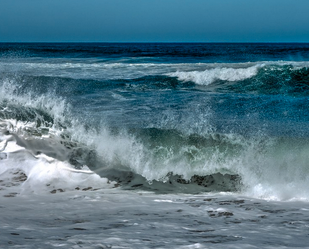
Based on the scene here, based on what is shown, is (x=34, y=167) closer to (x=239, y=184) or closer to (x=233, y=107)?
(x=239, y=184)

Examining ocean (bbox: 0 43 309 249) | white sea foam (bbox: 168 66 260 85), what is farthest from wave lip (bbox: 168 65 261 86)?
ocean (bbox: 0 43 309 249)

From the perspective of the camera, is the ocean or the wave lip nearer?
the ocean

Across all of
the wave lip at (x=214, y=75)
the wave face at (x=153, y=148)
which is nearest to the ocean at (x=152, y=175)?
the wave face at (x=153, y=148)

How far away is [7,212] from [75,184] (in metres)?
1.49

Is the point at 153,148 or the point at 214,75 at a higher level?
the point at 214,75

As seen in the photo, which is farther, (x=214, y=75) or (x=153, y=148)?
(x=214, y=75)

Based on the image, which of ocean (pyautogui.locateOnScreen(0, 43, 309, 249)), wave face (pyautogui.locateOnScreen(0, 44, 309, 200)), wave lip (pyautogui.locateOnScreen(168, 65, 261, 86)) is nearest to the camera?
ocean (pyautogui.locateOnScreen(0, 43, 309, 249))

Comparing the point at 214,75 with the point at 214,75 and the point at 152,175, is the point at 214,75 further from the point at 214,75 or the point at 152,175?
the point at 152,175

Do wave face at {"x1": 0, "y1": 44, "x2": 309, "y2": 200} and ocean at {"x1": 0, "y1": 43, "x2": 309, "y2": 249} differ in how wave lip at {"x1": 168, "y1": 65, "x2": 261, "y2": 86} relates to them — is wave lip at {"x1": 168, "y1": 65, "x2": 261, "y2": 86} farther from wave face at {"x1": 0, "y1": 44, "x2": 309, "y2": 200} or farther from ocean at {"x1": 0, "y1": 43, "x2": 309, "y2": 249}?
wave face at {"x1": 0, "y1": 44, "x2": 309, "y2": 200}

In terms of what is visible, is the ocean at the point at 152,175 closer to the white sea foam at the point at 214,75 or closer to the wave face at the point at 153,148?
the wave face at the point at 153,148

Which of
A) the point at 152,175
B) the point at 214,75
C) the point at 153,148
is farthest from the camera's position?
the point at 214,75

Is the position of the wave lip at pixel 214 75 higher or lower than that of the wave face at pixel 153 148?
higher

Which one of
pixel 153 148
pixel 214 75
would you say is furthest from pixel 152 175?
pixel 214 75

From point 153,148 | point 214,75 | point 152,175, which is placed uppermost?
point 214,75
